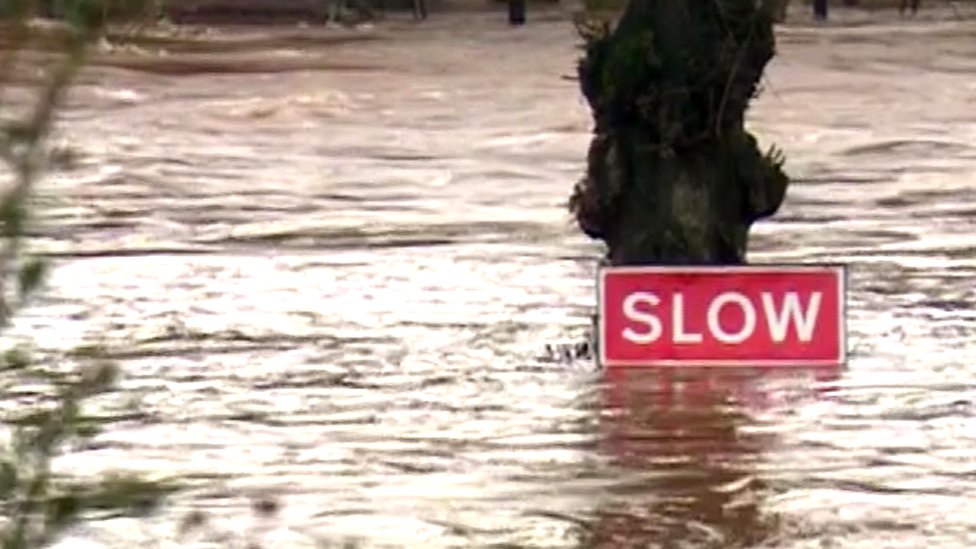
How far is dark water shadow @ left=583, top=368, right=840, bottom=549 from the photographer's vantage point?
874 centimetres

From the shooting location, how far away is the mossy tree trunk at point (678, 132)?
12422 mm

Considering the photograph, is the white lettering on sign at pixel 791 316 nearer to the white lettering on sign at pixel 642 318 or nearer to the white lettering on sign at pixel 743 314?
the white lettering on sign at pixel 743 314

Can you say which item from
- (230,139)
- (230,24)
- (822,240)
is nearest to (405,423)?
(822,240)

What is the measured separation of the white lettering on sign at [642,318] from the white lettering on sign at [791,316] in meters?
0.41

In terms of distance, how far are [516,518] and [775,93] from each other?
2124 centimetres

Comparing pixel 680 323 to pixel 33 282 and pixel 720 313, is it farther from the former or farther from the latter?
pixel 33 282

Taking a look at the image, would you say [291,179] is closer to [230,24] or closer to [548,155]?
[548,155]

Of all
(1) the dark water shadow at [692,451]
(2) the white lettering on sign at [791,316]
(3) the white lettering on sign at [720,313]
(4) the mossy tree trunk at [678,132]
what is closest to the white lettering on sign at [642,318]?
(3) the white lettering on sign at [720,313]

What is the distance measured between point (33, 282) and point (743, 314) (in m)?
8.14

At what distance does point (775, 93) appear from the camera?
29.8 meters

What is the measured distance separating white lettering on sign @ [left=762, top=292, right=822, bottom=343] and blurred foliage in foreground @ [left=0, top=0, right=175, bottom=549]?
7.65 meters

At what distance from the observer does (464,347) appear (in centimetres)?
1267

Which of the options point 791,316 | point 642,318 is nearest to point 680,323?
point 642,318

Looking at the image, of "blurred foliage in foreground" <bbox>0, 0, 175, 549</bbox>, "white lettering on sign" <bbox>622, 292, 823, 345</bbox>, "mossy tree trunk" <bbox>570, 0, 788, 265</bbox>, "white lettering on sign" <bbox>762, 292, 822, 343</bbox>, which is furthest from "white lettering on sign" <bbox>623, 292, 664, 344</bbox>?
"blurred foliage in foreground" <bbox>0, 0, 175, 549</bbox>
